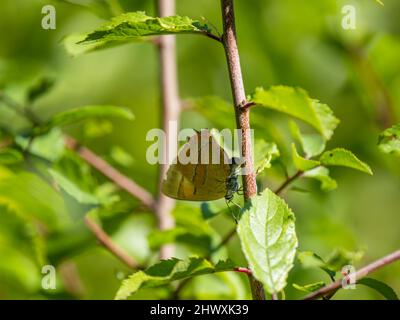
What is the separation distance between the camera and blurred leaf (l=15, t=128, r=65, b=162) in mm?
1639

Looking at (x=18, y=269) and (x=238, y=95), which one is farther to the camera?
(x=18, y=269)

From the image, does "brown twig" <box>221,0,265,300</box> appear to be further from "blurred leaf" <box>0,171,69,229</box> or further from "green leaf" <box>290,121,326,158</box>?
"blurred leaf" <box>0,171,69,229</box>

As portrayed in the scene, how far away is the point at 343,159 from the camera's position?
48.4 inches

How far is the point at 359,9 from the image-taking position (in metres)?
2.51

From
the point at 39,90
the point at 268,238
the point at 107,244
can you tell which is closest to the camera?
the point at 268,238

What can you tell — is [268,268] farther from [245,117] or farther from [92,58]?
[92,58]

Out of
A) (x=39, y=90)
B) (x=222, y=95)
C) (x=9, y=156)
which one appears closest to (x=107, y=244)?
(x=9, y=156)

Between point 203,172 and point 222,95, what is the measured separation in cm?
168

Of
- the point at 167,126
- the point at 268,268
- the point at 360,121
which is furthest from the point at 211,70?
the point at 268,268

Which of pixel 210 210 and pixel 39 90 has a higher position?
pixel 39 90

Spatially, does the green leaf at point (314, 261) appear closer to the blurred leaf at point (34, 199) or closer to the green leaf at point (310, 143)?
the green leaf at point (310, 143)

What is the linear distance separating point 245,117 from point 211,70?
1.96 meters

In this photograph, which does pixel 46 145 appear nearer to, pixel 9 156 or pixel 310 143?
pixel 9 156
